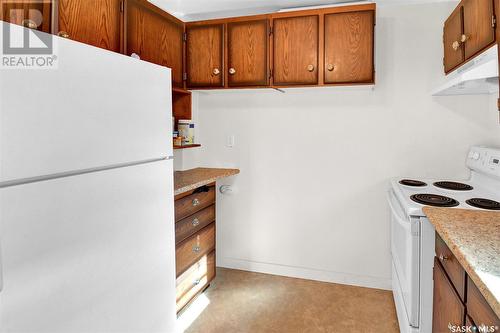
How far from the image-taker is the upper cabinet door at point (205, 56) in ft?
8.56

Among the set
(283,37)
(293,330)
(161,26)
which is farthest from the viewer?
(283,37)

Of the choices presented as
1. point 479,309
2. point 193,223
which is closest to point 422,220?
point 479,309

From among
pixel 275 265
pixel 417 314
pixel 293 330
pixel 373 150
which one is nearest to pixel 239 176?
pixel 275 265

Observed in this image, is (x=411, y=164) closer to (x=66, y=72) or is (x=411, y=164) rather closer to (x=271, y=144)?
(x=271, y=144)

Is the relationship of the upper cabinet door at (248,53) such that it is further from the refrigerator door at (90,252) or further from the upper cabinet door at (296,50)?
the refrigerator door at (90,252)

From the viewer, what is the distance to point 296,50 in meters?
2.45

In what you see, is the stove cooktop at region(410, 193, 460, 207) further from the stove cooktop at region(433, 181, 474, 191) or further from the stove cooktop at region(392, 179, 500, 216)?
the stove cooktop at region(433, 181, 474, 191)

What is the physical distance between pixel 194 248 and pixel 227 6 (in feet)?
6.31

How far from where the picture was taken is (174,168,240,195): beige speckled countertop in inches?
81.4

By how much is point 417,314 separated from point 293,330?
786mm

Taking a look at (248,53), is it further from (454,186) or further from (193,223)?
(454,186)

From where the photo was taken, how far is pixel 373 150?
2.64m

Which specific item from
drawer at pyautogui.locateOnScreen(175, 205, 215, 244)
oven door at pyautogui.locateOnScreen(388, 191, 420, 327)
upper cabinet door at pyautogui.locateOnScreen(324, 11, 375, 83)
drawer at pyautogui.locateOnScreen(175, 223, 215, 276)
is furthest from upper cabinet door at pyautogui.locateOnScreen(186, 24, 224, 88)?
oven door at pyautogui.locateOnScreen(388, 191, 420, 327)

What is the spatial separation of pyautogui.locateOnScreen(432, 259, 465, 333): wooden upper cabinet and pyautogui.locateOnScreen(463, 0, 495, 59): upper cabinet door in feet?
3.47
